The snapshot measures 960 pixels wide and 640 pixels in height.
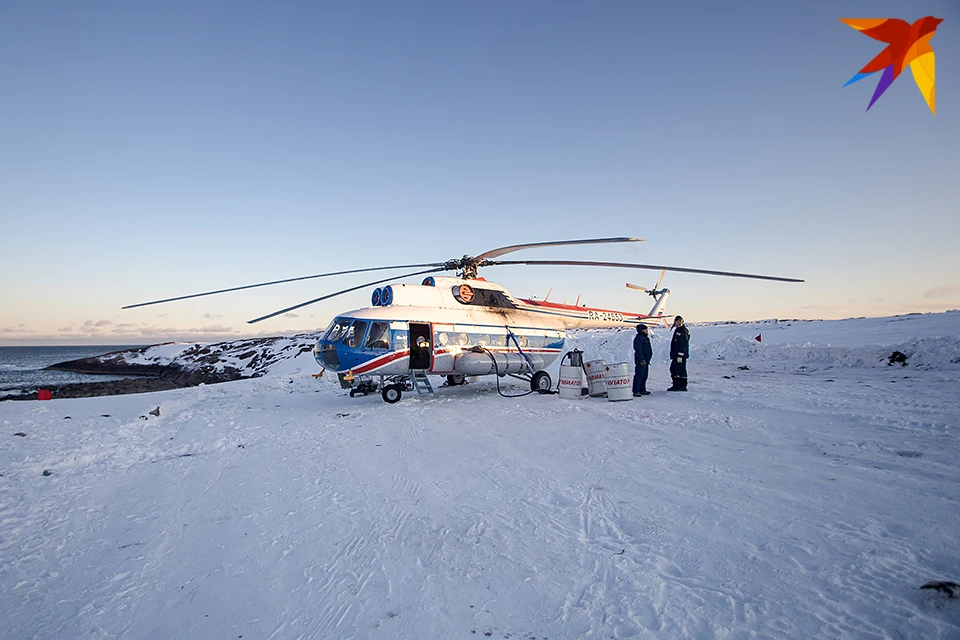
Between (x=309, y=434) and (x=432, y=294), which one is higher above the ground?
(x=432, y=294)

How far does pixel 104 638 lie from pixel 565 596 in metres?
2.93

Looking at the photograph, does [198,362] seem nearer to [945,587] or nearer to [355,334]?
[355,334]

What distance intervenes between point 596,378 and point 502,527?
7.68m

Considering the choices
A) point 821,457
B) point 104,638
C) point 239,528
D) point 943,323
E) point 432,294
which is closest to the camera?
point 104,638

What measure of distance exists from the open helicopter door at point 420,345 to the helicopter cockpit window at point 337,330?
1725mm

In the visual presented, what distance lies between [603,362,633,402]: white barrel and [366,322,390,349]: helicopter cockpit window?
5.64m

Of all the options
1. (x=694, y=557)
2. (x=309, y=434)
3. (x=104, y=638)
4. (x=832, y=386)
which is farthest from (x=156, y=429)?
(x=832, y=386)

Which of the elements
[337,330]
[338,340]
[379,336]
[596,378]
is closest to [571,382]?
[596,378]

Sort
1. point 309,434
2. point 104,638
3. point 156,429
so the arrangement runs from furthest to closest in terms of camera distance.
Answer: point 156,429, point 309,434, point 104,638

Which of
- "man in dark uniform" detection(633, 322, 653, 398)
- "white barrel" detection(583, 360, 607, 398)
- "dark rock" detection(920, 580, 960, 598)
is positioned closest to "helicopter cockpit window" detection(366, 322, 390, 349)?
"white barrel" detection(583, 360, 607, 398)

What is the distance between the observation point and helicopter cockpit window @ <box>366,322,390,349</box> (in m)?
11.5

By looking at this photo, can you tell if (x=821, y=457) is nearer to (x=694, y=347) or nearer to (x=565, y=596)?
(x=565, y=596)

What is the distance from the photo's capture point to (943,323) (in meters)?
19.4

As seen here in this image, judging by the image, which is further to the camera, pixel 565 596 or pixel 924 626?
pixel 565 596
